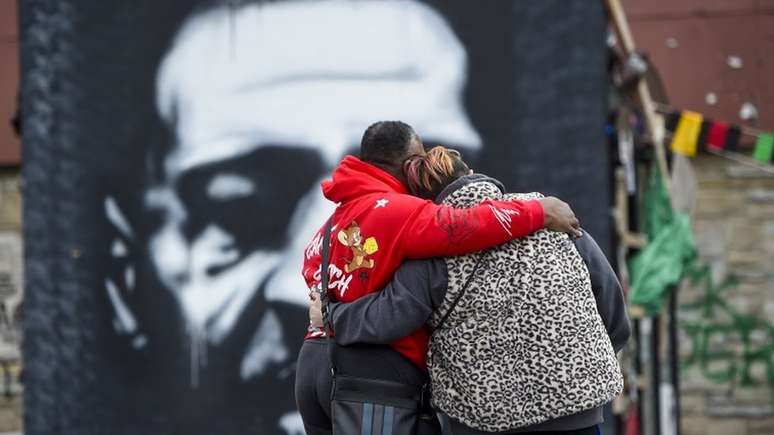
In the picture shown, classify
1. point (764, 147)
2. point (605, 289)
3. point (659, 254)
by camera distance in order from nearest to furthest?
1. point (605, 289)
2. point (659, 254)
3. point (764, 147)

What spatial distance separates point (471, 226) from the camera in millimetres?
3029

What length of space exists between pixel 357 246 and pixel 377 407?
17.2 inches

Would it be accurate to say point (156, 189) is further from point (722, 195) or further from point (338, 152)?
point (722, 195)

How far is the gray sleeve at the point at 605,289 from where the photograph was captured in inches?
127

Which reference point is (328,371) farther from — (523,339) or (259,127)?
(259,127)

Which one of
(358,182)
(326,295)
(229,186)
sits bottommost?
(229,186)

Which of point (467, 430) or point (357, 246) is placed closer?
point (467, 430)

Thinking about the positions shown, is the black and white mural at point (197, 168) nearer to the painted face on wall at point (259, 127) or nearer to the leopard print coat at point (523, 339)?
the painted face on wall at point (259, 127)

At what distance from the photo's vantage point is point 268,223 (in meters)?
5.27

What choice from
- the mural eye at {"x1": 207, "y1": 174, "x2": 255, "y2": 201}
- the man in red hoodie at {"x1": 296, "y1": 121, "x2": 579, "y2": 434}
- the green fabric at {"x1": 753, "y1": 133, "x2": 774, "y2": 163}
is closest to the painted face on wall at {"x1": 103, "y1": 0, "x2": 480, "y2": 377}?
the mural eye at {"x1": 207, "y1": 174, "x2": 255, "y2": 201}

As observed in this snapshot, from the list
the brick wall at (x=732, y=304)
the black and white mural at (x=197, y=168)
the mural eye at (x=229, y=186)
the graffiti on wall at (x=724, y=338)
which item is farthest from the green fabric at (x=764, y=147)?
the mural eye at (x=229, y=186)

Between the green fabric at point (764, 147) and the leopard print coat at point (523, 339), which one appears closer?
the leopard print coat at point (523, 339)

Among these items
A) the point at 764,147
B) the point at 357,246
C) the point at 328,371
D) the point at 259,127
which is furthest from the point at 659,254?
the point at 357,246

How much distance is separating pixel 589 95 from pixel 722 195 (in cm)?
389
